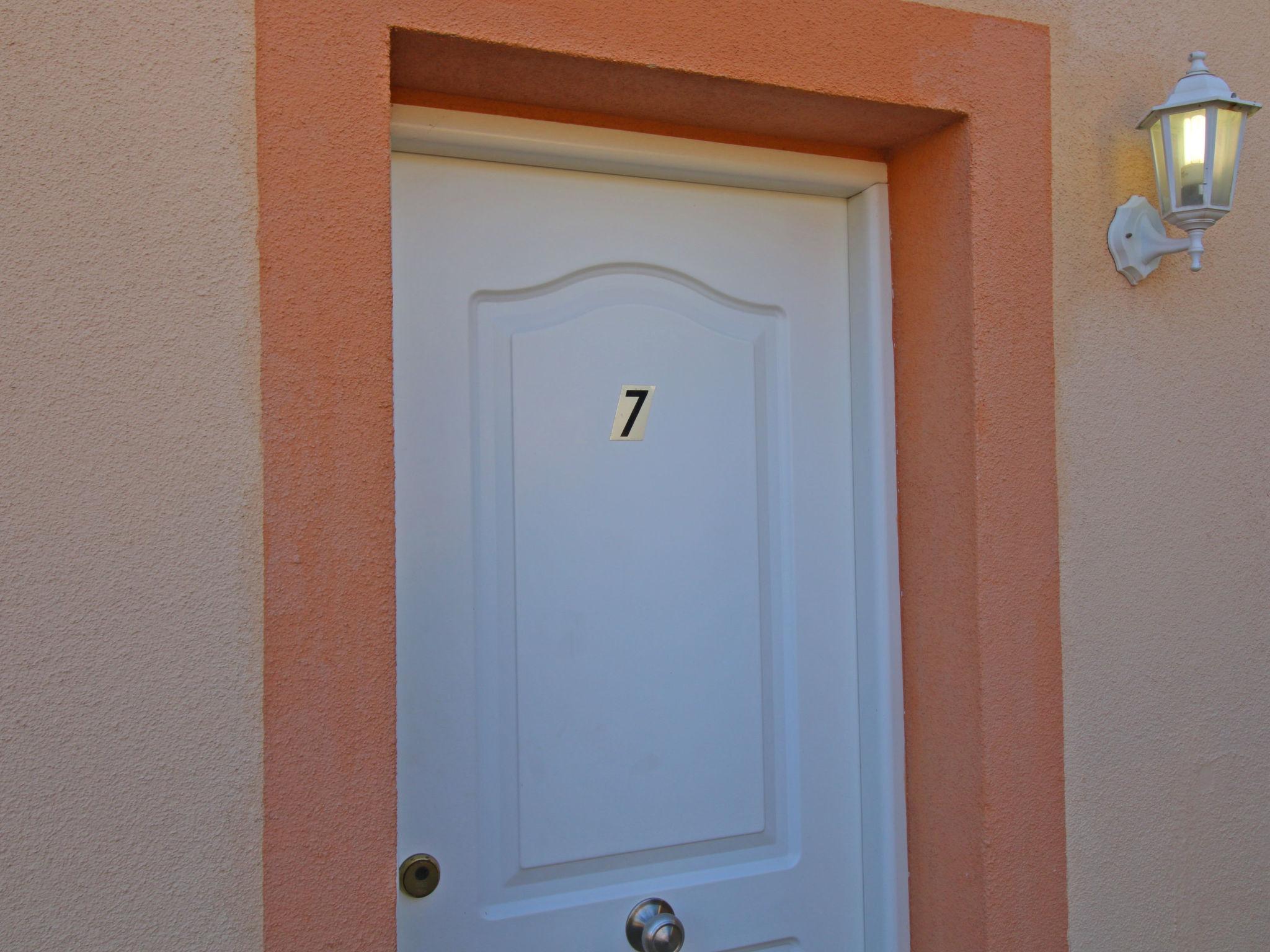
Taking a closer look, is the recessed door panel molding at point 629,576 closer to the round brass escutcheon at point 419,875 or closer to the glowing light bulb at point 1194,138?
the round brass escutcheon at point 419,875

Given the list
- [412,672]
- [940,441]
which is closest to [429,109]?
[412,672]

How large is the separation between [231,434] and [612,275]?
0.89 meters

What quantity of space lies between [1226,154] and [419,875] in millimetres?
2299

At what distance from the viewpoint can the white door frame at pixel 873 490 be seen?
6.92 feet

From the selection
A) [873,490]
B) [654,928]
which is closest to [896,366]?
[873,490]

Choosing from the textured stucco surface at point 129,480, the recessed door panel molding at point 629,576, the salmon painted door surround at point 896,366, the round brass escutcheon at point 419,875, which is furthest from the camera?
the recessed door panel molding at point 629,576

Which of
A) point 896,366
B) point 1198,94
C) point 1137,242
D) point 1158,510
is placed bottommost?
point 1158,510

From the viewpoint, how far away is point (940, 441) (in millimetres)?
2039

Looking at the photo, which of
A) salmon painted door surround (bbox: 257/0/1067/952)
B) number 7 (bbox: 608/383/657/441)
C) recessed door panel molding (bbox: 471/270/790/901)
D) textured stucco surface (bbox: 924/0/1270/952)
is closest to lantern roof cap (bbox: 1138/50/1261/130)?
textured stucco surface (bbox: 924/0/1270/952)

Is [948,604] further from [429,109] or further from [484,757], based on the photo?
[429,109]

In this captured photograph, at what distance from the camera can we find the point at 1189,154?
2.02 meters

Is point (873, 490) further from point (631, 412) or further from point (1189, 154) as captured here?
point (1189, 154)

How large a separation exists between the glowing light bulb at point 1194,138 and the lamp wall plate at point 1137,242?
0.44 feet

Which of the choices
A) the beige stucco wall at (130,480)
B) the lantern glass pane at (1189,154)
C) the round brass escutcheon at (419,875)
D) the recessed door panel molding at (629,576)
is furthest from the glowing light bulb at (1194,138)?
the round brass escutcheon at (419,875)
